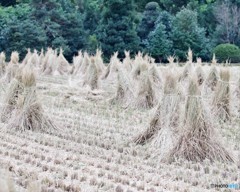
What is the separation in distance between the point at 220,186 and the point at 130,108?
14.1ft

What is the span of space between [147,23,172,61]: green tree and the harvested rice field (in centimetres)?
1438

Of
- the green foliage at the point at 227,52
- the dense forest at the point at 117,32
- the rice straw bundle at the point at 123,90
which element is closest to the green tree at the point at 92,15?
the dense forest at the point at 117,32

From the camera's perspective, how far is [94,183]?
407cm

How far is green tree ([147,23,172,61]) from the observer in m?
22.5

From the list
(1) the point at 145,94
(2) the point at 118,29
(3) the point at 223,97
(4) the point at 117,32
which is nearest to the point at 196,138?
(3) the point at 223,97

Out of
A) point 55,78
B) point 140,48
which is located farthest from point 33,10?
point 55,78

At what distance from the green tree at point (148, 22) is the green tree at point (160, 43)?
1796 mm

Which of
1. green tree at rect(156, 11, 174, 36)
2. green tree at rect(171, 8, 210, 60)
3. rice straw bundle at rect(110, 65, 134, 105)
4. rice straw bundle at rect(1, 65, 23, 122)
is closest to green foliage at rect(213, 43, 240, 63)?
green tree at rect(171, 8, 210, 60)

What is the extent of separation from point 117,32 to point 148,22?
268 cm

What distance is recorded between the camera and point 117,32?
2261cm

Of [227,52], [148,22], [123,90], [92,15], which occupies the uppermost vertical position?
[92,15]

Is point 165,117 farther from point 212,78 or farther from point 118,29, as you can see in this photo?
point 118,29

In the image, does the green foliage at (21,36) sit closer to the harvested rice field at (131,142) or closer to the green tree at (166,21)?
the green tree at (166,21)

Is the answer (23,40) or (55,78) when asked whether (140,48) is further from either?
(55,78)
